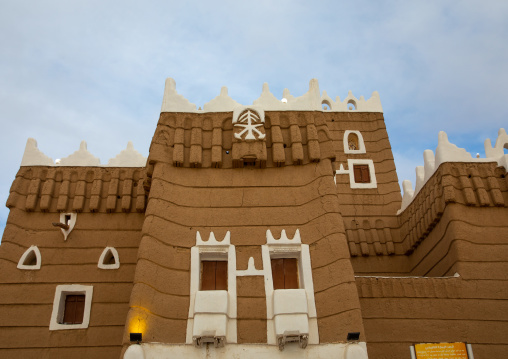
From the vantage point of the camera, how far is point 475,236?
556 inches

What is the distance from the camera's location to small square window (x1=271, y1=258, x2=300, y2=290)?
36.9 ft

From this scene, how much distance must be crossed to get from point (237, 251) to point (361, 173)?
11462 mm

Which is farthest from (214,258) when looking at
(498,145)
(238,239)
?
(498,145)

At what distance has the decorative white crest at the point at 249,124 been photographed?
1289 cm

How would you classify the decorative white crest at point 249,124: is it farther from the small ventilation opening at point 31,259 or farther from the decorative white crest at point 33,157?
the small ventilation opening at point 31,259

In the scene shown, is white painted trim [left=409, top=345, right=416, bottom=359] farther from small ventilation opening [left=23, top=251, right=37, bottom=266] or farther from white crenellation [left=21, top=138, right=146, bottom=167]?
small ventilation opening [left=23, top=251, right=37, bottom=266]

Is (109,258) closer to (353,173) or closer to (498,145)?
(353,173)

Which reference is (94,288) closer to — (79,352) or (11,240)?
(79,352)

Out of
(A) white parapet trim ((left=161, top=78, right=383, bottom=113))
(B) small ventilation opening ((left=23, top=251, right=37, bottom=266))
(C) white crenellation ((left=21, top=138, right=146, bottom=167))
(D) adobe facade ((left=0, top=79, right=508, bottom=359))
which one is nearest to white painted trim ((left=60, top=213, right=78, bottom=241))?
(D) adobe facade ((left=0, top=79, right=508, bottom=359))

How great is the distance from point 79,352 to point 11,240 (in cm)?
362

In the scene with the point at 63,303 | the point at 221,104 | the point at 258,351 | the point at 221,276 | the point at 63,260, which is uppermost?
the point at 221,104

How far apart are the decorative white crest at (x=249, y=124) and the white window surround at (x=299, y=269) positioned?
247cm

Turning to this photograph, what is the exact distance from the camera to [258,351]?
1022cm

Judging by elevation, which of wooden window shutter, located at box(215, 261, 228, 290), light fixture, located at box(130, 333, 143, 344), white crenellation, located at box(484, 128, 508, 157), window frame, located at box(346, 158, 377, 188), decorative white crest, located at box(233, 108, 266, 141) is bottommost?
light fixture, located at box(130, 333, 143, 344)
